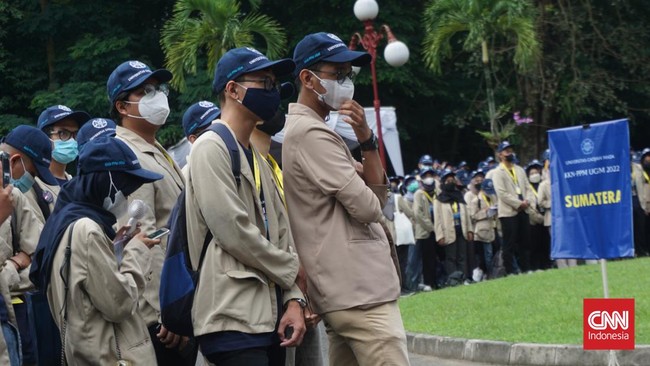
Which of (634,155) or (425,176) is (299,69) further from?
(634,155)

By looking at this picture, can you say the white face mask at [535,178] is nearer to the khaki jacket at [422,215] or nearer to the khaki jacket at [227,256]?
the khaki jacket at [422,215]

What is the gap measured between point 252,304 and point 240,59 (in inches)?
45.7

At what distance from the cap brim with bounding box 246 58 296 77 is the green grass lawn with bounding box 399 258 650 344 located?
6.26m

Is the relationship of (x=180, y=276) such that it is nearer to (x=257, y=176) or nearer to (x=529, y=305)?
(x=257, y=176)

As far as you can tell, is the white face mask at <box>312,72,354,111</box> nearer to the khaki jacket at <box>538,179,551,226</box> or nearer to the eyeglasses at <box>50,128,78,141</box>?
the eyeglasses at <box>50,128,78,141</box>

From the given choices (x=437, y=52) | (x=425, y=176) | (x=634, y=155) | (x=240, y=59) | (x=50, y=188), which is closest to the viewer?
(x=240, y=59)

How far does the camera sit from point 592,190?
10836 millimetres

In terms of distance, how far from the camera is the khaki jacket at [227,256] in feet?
16.8

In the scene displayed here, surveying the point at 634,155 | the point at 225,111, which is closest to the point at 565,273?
the point at 634,155

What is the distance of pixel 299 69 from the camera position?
20.3 ft

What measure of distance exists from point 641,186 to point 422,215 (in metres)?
5.01

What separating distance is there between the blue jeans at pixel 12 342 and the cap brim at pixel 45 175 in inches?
67.2

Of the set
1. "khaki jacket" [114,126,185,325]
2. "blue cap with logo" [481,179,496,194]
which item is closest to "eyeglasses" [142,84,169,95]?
"khaki jacket" [114,126,185,325]

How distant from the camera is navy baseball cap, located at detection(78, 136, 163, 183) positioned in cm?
557
